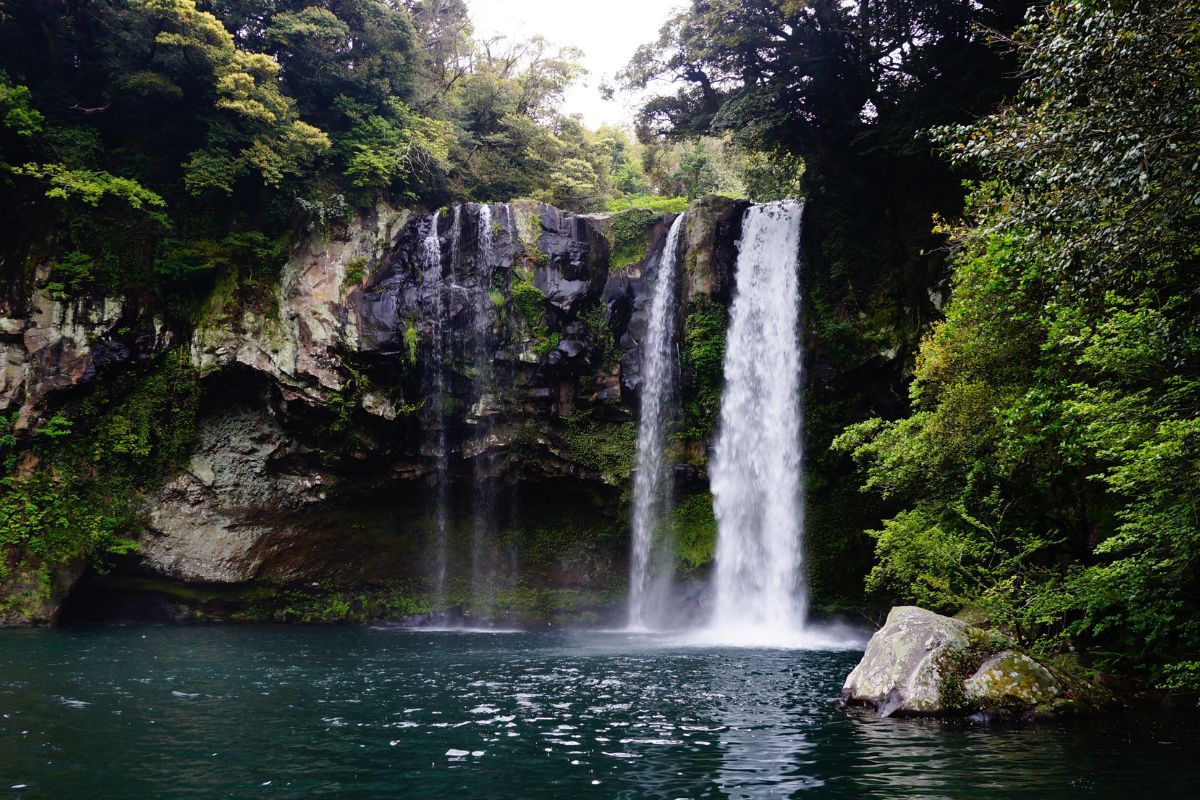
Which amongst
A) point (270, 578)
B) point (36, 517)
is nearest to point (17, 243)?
point (36, 517)

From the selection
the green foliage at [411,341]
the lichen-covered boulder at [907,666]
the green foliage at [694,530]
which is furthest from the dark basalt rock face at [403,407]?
the lichen-covered boulder at [907,666]

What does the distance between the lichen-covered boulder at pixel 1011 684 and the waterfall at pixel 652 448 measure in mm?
11876

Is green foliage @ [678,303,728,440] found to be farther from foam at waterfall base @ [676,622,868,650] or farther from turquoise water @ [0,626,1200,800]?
turquoise water @ [0,626,1200,800]

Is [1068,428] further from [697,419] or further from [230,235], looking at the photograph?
[230,235]

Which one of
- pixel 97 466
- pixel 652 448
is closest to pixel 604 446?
pixel 652 448

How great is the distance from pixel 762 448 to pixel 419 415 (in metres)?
9.05

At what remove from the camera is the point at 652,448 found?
803 inches

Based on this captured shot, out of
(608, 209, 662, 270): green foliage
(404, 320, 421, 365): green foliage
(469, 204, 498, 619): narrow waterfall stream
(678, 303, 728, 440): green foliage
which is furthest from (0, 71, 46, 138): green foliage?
(678, 303, 728, 440): green foliage

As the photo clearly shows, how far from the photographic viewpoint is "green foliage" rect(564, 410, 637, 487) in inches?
804

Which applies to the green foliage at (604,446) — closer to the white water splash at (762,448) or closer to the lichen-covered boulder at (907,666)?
the white water splash at (762,448)

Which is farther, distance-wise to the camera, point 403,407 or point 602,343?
point 602,343

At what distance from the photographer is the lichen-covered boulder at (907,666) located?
869 cm

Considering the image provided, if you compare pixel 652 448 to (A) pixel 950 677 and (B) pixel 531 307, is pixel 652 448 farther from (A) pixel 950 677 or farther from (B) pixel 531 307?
(A) pixel 950 677

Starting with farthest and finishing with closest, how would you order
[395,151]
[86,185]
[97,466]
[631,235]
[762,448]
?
[395,151] → [631,235] → [762,448] → [97,466] → [86,185]
